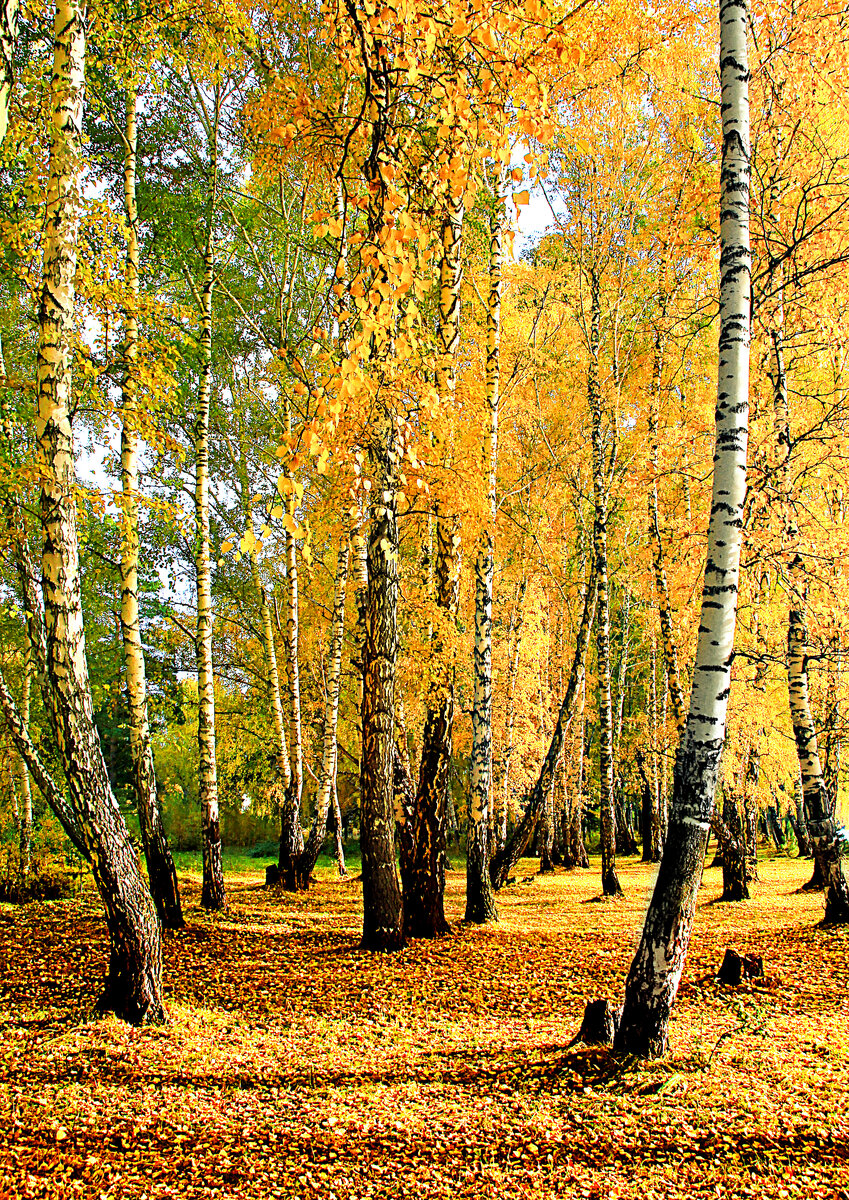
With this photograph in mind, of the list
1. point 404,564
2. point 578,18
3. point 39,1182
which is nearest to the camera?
point 39,1182

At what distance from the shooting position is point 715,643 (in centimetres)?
388

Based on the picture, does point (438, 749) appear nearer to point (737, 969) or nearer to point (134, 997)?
point (737, 969)

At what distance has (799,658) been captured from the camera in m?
7.18

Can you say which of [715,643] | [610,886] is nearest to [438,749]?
[715,643]

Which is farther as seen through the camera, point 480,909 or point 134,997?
point 480,909

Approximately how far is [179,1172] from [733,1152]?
98.2 inches

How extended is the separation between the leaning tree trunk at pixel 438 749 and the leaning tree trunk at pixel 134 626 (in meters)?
2.49

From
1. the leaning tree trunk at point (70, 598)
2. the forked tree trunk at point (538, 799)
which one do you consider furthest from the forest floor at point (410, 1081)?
the forked tree trunk at point (538, 799)

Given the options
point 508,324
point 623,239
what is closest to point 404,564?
point 508,324

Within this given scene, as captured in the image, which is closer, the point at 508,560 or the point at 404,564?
the point at 404,564

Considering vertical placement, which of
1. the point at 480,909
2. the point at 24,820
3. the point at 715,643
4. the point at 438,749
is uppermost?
the point at 715,643

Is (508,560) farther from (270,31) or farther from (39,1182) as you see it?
(39,1182)

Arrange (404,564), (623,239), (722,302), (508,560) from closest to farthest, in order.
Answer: (722,302) < (623,239) < (404,564) < (508,560)

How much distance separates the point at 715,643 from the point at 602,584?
6.05 meters
